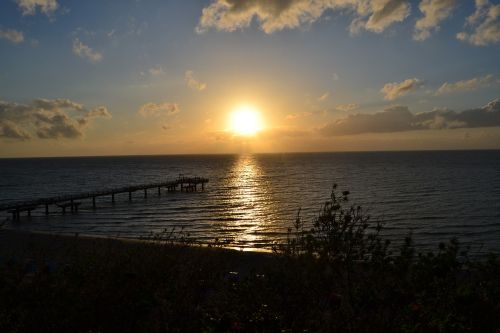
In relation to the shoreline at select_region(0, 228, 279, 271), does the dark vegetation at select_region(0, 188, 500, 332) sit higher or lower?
higher

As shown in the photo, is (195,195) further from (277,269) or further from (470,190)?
(277,269)

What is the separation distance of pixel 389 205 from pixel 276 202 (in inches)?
594

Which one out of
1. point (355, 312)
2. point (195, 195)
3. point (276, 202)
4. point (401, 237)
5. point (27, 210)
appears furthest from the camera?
point (195, 195)

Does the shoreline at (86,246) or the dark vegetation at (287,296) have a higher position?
the dark vegetation at (287,296)

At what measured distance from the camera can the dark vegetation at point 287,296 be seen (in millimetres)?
6102

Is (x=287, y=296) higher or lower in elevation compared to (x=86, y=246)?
higher

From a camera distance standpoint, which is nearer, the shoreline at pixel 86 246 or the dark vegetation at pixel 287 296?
the dark vegetation at pixel 287 296

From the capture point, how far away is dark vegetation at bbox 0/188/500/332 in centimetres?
610

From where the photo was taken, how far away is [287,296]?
713 centimetres

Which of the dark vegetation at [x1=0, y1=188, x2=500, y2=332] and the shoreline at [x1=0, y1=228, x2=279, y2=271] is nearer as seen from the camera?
the dark vegetation at [x1=0, y1=188, x2=500, y2=332]

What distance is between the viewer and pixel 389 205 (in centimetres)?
4791

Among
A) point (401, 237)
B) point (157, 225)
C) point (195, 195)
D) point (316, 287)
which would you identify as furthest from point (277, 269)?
point (195, 195)

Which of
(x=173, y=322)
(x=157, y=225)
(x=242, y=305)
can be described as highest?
(x=242, y=305)

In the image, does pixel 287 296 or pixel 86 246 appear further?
pixel 86 246
